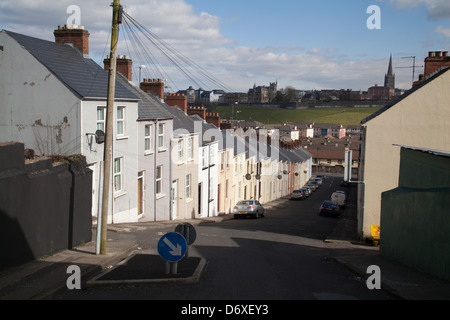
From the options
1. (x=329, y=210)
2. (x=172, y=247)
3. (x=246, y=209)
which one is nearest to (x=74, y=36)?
(x=172, y=247)

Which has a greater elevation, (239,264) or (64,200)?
(64,200)

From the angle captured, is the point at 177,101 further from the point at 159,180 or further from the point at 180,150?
the point at 159,180

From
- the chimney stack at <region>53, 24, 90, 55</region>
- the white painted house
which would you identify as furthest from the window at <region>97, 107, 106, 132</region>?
the chimney stack at <region>53, 24, 90, 55</region>

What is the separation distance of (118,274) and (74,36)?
1535 cm

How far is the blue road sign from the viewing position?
934cm

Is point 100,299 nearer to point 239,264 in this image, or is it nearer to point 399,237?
point 239,264

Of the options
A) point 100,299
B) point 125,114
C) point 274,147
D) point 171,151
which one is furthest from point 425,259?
point 274,147

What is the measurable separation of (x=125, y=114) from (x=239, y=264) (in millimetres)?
10625

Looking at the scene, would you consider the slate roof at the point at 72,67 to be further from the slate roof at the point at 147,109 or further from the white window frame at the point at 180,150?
the white window frame at the point at 180,150

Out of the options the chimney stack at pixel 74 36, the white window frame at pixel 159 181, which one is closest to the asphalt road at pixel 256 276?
the white window frame at pixel 159 181

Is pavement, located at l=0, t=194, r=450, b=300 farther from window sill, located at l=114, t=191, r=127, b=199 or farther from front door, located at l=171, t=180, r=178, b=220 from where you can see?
front door, located at l=171, t=180, r=178, b=220

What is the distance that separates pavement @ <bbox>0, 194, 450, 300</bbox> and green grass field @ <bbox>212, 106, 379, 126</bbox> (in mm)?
142109

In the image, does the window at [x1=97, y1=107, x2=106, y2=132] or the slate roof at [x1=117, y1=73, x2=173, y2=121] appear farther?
the slate roof at [x1=117, y1=73, x2=173, y2=121]
